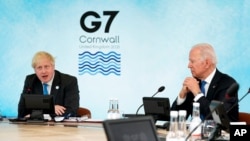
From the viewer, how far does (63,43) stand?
7.79m

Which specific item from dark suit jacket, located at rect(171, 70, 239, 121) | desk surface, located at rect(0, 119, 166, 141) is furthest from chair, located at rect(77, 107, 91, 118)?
dark suit jacket, located at rect(171, 70, 239, 121)

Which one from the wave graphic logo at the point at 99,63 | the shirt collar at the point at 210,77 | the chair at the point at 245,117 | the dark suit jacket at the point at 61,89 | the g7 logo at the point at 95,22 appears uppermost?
the g7 logo at the point at 95,22

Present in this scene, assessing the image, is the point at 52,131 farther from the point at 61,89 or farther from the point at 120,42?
the point at 120,42

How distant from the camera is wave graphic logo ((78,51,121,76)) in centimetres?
768

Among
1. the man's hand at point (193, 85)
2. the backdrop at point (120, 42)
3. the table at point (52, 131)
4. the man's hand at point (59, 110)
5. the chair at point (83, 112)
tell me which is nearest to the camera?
the table at point (52, 131)

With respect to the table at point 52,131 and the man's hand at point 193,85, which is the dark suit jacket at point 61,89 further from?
the man's hand at point 193,85

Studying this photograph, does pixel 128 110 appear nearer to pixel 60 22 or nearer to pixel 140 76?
pixel 140 76

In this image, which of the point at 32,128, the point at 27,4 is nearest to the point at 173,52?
the point at 27,4

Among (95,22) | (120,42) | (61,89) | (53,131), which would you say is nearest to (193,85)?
(53,131)

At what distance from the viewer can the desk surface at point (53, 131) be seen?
4.54 m

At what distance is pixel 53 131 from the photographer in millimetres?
5066

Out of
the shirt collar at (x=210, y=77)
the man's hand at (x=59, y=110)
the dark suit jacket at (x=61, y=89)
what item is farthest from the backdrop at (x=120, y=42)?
the shirt collar at (x=210, y=77)

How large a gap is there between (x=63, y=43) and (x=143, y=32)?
1.03 metres

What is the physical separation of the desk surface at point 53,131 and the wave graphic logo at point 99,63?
1.93 metres
